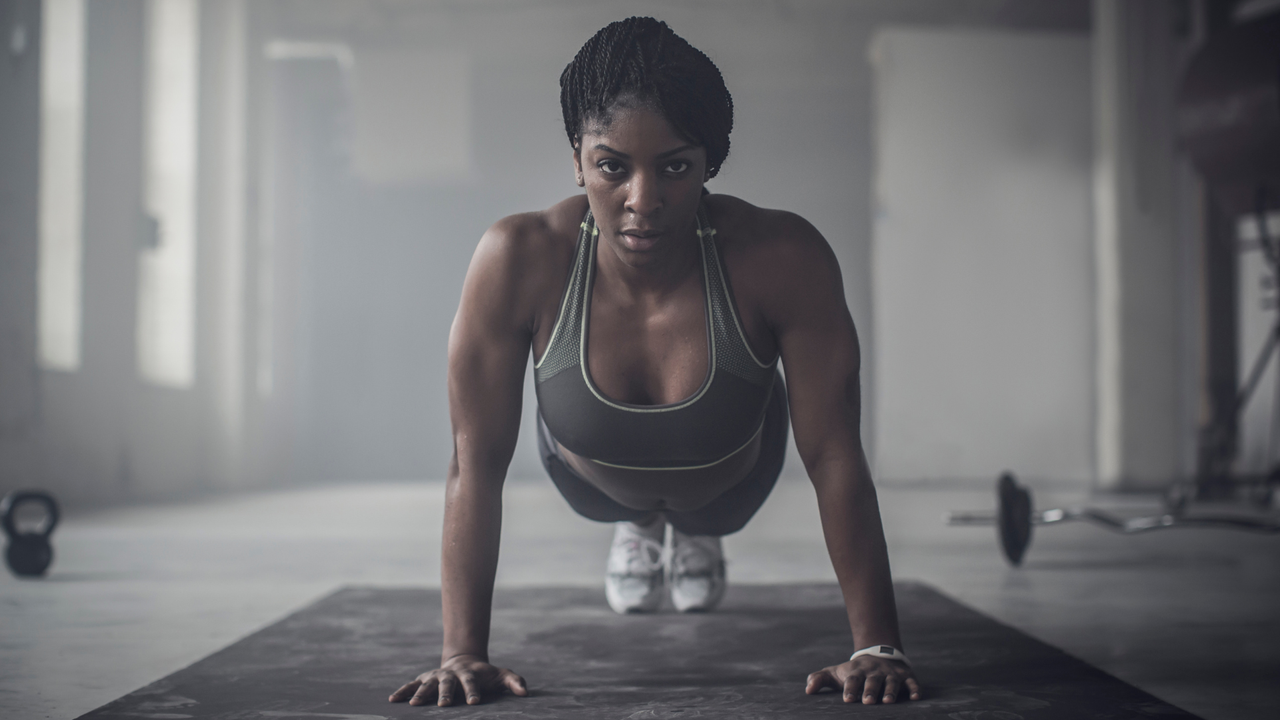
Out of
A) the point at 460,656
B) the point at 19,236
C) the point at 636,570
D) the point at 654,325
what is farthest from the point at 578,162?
the point at 19,236

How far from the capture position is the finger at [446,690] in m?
1.11

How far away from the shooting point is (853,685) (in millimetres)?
1129

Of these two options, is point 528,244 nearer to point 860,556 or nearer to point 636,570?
point 860,556

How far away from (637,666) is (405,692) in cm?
33

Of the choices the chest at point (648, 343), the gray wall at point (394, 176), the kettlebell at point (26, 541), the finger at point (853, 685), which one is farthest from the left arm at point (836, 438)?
the gray wall at point (394, 176)

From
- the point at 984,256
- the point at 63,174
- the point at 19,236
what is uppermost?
the point at 63,174

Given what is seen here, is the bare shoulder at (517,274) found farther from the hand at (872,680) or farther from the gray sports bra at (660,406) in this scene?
the hand at (872,680)

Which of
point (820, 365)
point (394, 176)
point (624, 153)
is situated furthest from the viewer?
point (394, 176)

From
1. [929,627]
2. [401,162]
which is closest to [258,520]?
[929,627]

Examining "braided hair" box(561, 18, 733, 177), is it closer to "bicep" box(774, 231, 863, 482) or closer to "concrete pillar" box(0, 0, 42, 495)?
"bicep" box(774, 231, 863, 482)

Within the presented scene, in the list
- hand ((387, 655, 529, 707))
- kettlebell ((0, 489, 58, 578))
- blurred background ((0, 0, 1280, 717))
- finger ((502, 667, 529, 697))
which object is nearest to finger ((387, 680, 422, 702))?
hand ((387, 655, 529, 707))

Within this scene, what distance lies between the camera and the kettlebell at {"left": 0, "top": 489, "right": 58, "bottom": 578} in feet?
6.89

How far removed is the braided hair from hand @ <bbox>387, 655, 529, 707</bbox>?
2.10 ft

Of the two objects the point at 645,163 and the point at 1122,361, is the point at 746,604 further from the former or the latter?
the point at 1122,361
